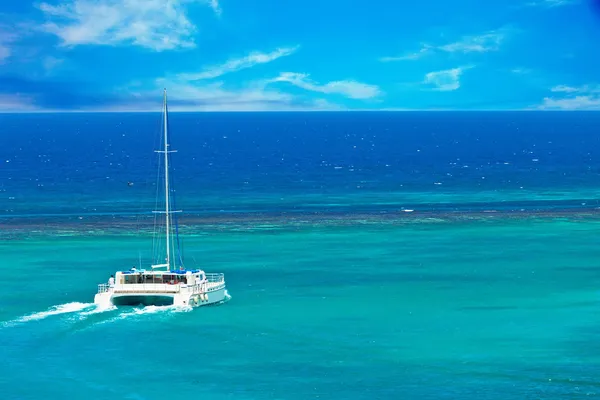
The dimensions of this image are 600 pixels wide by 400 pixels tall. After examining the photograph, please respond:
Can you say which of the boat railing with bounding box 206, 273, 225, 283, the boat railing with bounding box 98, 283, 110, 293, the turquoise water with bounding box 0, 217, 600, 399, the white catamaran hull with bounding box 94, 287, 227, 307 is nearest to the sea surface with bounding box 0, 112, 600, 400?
the turquoise water with bounding box 0, 217, 600, 399

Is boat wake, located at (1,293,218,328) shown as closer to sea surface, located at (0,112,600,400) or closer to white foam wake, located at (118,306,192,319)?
white foam wake, located at (118,306,192,319)

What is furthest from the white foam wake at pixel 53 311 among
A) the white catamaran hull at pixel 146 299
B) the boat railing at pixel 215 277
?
the boat railing at pixel 215 277

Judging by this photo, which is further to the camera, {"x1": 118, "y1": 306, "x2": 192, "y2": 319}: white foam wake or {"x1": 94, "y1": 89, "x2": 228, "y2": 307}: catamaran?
Answer: {"x1": 94, "y1": 89, "x2": 228, "y2": 307}: catamaran

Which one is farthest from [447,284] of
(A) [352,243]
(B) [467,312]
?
(A) [352,243]

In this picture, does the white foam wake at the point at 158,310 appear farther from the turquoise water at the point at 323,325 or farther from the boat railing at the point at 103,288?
the boat railing at the point at 103,288

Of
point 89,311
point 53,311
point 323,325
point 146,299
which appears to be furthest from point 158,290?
point 323,325

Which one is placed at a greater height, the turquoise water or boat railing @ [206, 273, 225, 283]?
boat railing @ [206, 273, 225, 283]
